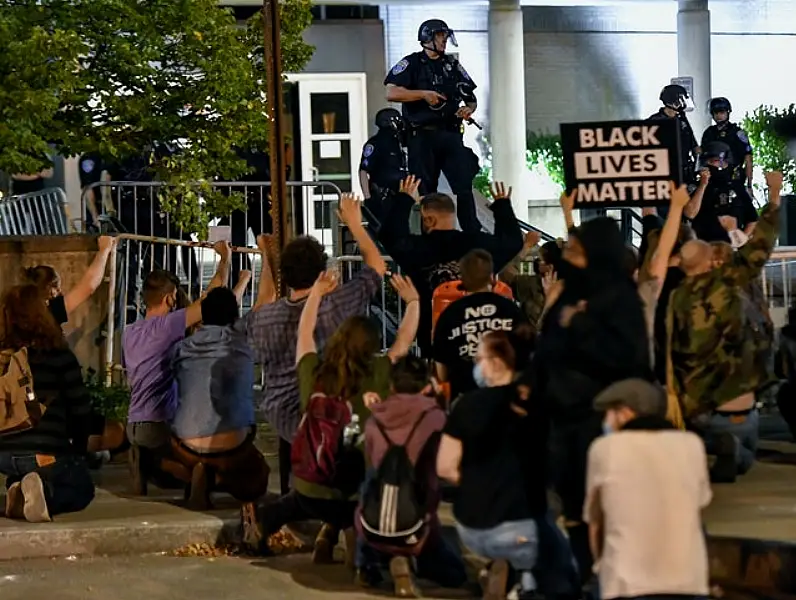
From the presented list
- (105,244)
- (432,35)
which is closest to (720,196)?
(432,35)

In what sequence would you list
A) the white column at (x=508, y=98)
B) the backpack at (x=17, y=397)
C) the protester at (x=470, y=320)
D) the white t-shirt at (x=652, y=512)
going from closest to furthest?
the white t-shirt at (x=652, y=512), the protester at (x=470, y=320), the backpack at (x=17, y=397), the white column at (x=508, y=98)

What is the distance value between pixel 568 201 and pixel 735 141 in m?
7.70

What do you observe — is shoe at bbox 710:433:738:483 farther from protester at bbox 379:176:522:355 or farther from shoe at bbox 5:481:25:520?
shoe at bbox 5:481:25:520

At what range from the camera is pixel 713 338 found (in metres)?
9.45

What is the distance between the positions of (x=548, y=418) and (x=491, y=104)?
1520 centimetres

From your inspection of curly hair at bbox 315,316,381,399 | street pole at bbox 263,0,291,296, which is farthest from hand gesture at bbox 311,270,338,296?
street pole at bbox 263,0,291,296

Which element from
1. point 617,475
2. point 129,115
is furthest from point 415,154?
point 617,475

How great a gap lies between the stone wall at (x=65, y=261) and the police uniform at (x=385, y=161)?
299 cm

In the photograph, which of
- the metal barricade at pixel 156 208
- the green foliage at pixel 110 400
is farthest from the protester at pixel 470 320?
the metal barricade at pixel 156 208

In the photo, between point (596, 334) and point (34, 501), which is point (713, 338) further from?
→ point (34, 501)

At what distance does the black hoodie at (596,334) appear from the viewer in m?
6.88

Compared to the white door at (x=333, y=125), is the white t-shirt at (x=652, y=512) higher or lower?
lower

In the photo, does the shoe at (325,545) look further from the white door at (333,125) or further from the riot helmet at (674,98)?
the white door at (333,125)

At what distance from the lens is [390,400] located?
7.87 meters
